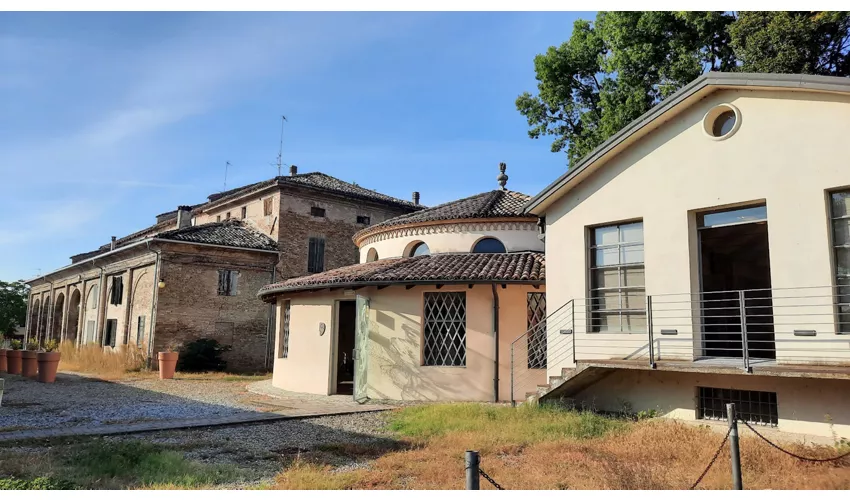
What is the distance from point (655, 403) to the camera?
1028cm

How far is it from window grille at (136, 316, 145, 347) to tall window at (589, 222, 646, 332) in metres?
19.9

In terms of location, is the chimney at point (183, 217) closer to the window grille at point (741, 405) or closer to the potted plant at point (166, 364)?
the potted plant at point (166, 364)

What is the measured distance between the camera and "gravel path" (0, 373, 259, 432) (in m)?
11.3

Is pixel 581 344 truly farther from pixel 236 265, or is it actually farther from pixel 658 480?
pixel 236 265

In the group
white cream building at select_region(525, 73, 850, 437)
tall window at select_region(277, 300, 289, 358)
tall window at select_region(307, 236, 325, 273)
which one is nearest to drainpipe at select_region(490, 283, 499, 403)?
white cream building at select_region(525, 73, 850, 437)

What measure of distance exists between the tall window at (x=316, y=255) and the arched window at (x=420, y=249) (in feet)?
40.7

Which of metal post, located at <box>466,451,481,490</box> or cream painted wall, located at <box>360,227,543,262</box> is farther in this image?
cream painted wall, located at <box>360,227,543,262</box>

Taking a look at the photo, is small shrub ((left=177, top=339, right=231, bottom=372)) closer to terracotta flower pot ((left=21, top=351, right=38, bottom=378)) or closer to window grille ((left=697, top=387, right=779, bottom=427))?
terracotta flower pot ((left=21, top=351, right=38, bottom=378))

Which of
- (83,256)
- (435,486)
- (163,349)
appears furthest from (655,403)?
(83,256)

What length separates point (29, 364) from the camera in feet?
65.9

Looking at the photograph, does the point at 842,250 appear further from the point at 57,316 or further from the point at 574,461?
the point at 57,316
